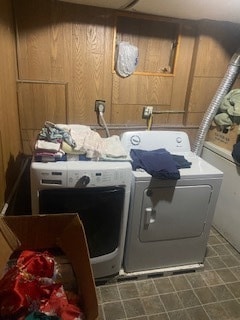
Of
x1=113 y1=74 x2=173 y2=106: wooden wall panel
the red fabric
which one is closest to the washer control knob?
the red fabric

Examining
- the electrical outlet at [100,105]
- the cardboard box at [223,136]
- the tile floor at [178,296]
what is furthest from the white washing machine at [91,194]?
the cardboard box at [223,136]

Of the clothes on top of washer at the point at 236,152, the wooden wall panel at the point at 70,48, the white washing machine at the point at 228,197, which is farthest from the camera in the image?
the white washing machine at the point at 228,197

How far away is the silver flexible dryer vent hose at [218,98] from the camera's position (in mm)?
2391

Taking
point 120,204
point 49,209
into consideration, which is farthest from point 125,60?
point 49,209

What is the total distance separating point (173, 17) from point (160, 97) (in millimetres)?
679

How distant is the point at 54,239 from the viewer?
1217 millimetres

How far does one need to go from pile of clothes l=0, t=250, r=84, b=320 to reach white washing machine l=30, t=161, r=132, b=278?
420 mm

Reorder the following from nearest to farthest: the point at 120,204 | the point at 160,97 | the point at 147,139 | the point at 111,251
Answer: the point at 120,204, the point at 111,251, the point at 147,139, the point at 160,97

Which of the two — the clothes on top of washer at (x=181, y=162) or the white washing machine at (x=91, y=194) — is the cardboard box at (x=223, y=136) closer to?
the clothes on top of washer at (x=181, y=162)

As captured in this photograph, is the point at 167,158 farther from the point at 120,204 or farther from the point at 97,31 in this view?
the point at 97,31

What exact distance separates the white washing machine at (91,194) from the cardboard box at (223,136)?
1.24m

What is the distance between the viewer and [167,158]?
1853 millimetres

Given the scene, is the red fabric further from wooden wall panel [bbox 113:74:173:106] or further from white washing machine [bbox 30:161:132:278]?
wooden wall panel [bbox 113:74:173:106]

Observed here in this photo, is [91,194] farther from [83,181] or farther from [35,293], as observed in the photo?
[35,293]
